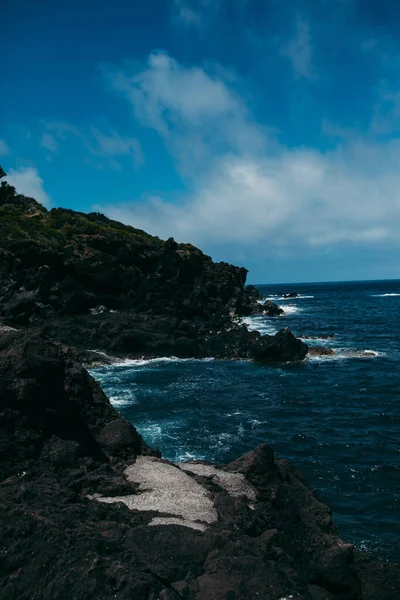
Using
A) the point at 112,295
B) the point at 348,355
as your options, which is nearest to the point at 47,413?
the point at 348,355

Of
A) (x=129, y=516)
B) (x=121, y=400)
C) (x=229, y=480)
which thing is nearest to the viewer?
(x=129, y=516)

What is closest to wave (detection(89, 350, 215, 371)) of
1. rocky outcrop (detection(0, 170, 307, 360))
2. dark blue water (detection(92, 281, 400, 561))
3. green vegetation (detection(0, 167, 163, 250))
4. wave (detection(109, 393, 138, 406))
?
dark blue water (detection(92, 281, 400, 561))

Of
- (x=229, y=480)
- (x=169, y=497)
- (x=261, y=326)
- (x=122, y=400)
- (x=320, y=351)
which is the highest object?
(x=169, y=497)

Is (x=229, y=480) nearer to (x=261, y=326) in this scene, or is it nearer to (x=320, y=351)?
(x=320, y=351)

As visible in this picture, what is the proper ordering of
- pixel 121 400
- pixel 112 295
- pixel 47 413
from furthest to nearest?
pixel 112 295 → pixel 121 400 → pixel 47 413

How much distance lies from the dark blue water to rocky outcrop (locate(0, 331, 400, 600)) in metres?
4.93

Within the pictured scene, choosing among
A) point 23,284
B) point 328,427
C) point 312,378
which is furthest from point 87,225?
point 328,427

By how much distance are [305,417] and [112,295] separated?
41.5 m

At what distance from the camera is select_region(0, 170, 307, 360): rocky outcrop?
45875 mm

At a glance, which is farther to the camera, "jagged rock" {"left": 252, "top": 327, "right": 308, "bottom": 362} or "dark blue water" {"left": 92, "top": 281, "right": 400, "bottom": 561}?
"jagged rock" {"left": 252, "top": 327, "right": 308, "bottom": 362}

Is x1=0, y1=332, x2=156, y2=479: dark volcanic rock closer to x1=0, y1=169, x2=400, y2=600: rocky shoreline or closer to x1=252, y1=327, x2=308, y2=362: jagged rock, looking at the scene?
x1=0, y1=169, x2=400, y2=600: rocky shoreline

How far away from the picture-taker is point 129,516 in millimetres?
8547

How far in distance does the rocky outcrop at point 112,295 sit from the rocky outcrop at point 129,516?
3083 cm

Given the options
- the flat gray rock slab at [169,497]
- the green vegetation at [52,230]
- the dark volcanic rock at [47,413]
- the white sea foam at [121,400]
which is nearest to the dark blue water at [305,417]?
the white sea foam at [121,400]
